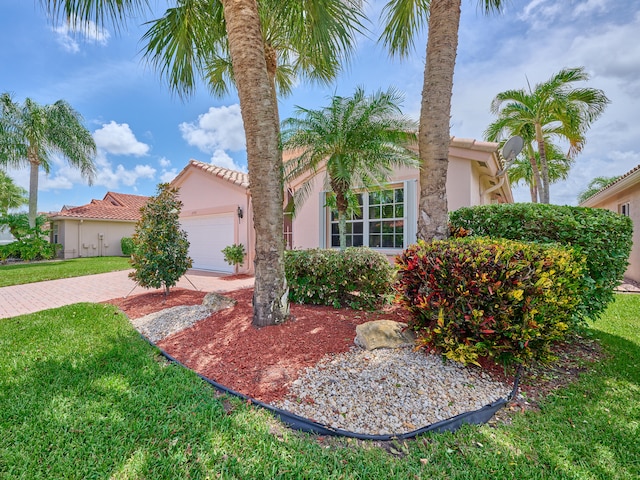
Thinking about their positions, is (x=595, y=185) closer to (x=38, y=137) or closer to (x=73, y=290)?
(x=73, y=290)

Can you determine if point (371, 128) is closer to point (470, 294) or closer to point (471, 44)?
point (471, 44)

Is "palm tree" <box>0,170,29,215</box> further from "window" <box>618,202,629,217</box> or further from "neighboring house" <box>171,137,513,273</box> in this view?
"window" <box>618,202,629,217</box>

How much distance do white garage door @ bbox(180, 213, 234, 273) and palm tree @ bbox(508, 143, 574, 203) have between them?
51.3ft

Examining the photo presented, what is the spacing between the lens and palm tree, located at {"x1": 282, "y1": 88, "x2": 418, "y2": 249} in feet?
20.8

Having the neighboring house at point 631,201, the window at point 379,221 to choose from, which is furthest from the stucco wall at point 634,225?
the window at point 379,221

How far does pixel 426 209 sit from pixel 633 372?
3.32 m

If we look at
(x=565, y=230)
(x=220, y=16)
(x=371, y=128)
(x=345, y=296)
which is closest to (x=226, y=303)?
(x=345, y=296)

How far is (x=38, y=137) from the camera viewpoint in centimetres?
1898

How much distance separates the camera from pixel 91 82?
Answer: 32.8ft

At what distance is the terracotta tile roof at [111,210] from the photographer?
72.0 feet

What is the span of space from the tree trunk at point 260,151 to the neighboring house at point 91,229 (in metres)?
20.6

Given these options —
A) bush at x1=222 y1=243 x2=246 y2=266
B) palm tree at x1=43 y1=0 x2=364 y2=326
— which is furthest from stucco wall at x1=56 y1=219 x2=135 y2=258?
palm tree at x1=43 y1=0 x2=364 y2=326

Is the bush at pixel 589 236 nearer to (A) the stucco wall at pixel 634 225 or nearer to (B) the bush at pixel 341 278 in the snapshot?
(B) the bush at pixel 341 278

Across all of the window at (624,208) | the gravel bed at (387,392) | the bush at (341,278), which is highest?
the window at (624,208)
